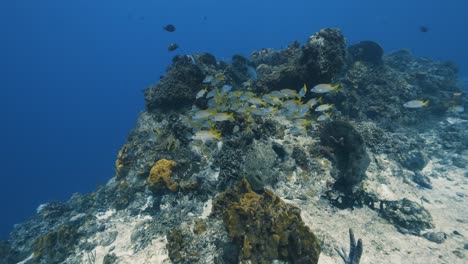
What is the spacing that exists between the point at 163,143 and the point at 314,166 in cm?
489

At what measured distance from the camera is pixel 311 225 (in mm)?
6836

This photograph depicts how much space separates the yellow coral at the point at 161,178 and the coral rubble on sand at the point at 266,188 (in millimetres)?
32

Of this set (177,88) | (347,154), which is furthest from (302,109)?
(177,88)

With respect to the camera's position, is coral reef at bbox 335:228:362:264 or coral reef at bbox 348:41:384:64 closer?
coral reef at bbox 335:228:362:264

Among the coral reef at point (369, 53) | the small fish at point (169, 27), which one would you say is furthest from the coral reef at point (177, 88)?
the coral reef at point (369, 53)

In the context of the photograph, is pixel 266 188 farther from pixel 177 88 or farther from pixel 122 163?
pixel 122 163

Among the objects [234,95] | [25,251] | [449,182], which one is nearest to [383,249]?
[234,95]

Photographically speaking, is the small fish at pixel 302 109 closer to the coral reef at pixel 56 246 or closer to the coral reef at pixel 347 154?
the coral reef at pixel 347 154

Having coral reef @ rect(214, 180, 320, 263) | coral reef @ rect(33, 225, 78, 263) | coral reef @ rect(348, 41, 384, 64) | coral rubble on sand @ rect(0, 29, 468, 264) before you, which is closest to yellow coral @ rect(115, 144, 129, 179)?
coral rubble on sand @ rect(0, 29, 468, 264)

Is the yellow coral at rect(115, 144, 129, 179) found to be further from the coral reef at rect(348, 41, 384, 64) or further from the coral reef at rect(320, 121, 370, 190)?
the coral reef at rect(348, 41, 384, 64)

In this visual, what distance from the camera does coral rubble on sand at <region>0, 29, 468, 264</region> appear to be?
6.08 m

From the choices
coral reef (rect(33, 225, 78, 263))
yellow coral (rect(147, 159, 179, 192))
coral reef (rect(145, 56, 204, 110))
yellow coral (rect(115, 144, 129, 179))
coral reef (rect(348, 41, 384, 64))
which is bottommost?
coral reef (rect(33, 225, 78, 263))

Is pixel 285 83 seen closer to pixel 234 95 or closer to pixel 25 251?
pixel 234 95

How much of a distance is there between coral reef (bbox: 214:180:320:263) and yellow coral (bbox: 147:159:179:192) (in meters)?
3.03
